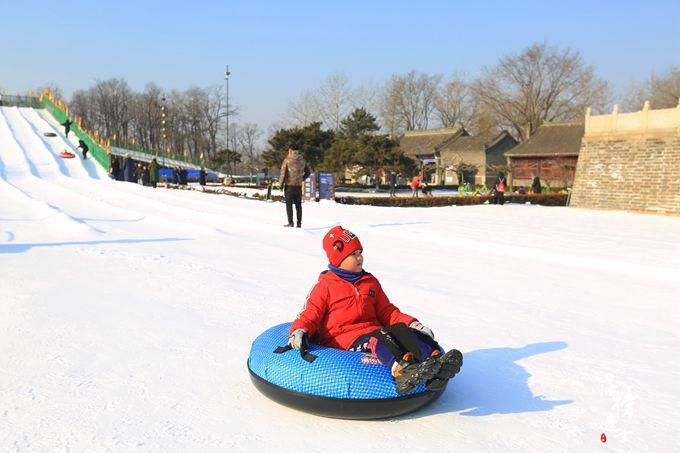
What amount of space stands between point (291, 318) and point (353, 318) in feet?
5.80

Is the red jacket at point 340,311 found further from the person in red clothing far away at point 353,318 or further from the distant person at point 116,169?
the distant person at point 116,169

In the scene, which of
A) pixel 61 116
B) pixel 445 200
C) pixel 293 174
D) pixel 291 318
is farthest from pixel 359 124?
pixel 291 318

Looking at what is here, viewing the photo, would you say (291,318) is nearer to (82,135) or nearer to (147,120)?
(82,135)

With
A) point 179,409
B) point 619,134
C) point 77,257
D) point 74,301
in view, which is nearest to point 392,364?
point 179,409

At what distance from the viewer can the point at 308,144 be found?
3859cm

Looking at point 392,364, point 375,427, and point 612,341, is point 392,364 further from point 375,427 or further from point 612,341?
point 612,341

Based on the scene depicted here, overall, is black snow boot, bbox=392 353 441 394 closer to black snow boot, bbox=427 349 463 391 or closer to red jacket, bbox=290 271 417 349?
black snow boot, bbox=427 349 463 391

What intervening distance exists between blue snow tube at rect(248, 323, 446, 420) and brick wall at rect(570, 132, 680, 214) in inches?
780

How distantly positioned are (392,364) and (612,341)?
90.8 inches

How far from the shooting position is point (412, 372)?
2.82 meters

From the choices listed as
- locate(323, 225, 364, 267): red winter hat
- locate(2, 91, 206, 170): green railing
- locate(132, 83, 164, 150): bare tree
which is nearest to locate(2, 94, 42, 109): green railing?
locate(2, 91, 206, 170): green railing

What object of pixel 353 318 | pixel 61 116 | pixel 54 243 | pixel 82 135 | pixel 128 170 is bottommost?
pixel 54 243

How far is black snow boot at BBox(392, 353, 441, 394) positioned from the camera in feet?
9.16

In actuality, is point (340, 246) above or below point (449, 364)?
above
